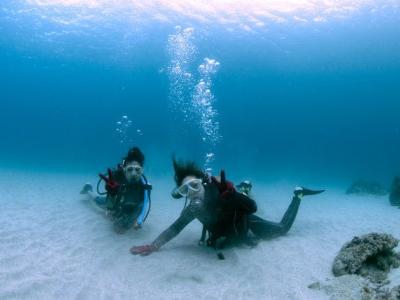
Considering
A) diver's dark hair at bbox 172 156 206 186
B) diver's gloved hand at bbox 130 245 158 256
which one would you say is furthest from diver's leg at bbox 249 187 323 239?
diver's gloved hand at bbox 130 245 158 256

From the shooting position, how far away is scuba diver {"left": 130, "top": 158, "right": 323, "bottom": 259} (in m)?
5.11

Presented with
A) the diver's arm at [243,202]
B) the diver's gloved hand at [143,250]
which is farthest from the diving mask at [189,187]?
the diver's gloved hand at [143,250]

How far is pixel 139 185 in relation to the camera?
715cm

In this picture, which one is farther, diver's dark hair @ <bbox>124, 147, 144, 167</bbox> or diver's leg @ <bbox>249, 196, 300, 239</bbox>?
diver's dark hair @ <bbox>124, 147, 144, 167</bbox>

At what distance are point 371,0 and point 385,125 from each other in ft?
275

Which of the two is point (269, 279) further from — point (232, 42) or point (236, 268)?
point (232, 42)

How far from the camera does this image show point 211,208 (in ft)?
17.6

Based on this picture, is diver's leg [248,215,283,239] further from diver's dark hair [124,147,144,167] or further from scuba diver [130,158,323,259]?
diver's dark hair [124,147,144,167]

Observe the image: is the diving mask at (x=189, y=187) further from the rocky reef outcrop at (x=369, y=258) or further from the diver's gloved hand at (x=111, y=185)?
the rocky reef outcrop at (x=369, y=258)

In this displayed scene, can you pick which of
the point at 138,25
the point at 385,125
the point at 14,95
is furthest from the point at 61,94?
the point at 385,125

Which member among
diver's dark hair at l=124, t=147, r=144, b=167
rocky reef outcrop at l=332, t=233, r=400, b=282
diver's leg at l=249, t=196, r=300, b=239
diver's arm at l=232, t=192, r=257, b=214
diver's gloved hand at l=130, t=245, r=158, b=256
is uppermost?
diver's dark hair at l=124, t=147, r=144, b=167

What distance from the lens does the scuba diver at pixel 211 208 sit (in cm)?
511

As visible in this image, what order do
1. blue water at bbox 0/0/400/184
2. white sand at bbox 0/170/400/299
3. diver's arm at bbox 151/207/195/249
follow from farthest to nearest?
blue water at bbox 0/0/400/184, diver's arm at bbox 151/207/195/249, white sand at bbox 0/170/400/299

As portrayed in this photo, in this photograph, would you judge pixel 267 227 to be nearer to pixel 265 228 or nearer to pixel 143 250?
pixel 265 228
